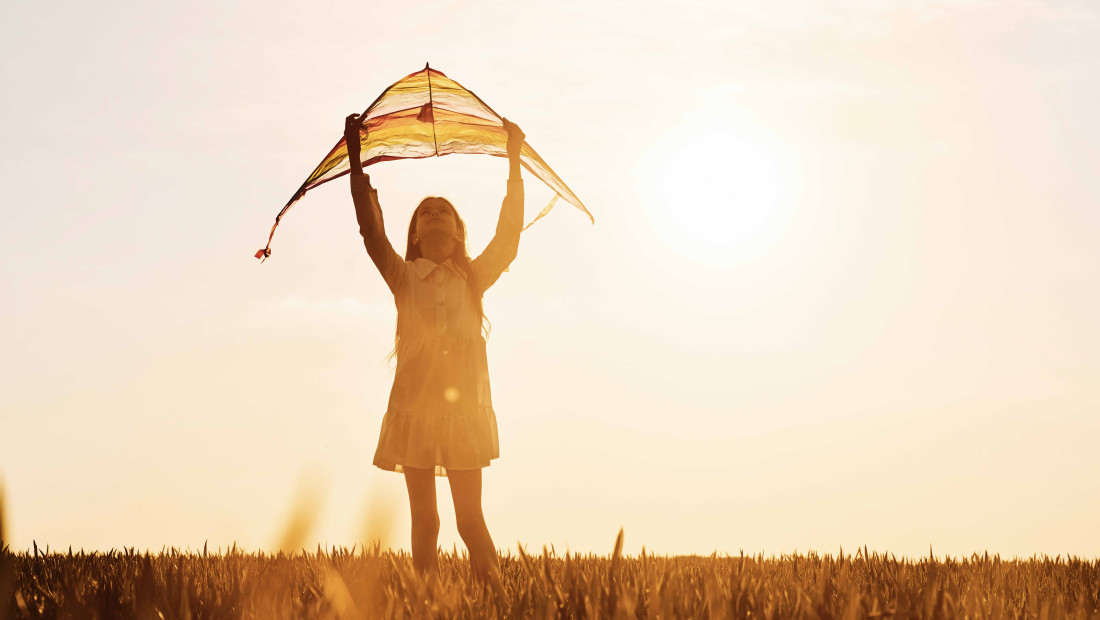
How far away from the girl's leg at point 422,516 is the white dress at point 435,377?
8 cm

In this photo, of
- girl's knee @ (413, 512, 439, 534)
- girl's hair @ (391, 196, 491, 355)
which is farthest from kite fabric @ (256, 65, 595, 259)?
girl's knee @ (413, 512, 439, 534)

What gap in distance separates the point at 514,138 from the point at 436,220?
0.80 m

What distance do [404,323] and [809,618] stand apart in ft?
8.93

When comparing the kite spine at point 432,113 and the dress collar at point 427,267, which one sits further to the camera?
the kite spine at point 432,113

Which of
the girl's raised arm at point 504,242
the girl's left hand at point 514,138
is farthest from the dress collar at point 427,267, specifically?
the girl's left hand at point 514,138

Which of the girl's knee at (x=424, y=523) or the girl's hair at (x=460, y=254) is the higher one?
the girl's hair at (x=460, y=254)

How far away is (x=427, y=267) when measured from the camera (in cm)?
540

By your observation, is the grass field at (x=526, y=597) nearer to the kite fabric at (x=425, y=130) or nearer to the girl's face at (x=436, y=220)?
the girl's face at (x=436, y=220)

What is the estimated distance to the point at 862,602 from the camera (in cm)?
427

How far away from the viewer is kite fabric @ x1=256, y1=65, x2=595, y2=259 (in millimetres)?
6246

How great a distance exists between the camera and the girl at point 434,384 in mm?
5168

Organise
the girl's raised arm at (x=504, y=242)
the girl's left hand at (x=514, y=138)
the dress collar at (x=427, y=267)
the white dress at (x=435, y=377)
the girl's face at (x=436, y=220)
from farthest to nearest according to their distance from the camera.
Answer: the girl's left hand at (x=514, y=138), the girl's raised arm at (x=504, y=242), the girl's face at (x=436, y=220), the dress collar at (x=427, y=267), the white dress at (x=435, y=377)

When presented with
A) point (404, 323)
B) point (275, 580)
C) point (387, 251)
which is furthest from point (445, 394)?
point (275, 580)

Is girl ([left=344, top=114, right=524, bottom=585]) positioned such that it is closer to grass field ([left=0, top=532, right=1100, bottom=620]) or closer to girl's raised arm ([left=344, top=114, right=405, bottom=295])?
girl's raised arm ([left=344, top=114, right=405, bottom=295])
